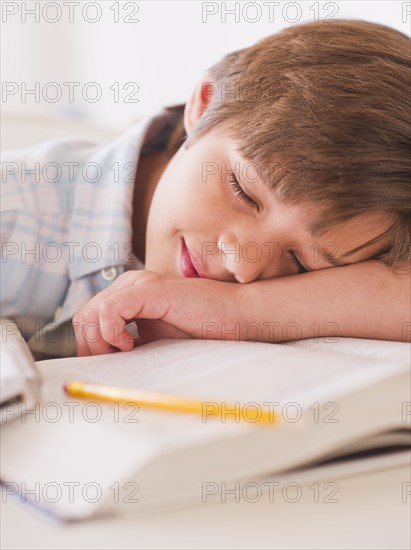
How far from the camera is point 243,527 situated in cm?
41

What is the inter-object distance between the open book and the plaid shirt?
0.33 metres

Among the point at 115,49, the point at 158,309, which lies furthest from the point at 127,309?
the point at 115,49

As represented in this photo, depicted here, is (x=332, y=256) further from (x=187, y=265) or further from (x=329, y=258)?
(x=187, y=265)

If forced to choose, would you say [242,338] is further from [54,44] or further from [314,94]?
[54,44]

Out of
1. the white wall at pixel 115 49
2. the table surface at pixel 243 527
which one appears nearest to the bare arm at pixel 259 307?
the table surface at pixel 243 527

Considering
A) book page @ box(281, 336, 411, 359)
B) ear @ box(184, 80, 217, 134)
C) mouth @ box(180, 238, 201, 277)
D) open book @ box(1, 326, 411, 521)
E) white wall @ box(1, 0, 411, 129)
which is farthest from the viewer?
white wall @ box(1, 0, 411, 129)

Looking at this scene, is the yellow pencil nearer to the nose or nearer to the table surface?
the table surface

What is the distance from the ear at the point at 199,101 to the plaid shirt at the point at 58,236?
0.28 ft

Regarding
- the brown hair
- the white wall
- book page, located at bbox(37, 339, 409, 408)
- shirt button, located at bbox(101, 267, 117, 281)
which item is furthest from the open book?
the white wall

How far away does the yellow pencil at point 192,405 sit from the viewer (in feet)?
1.33

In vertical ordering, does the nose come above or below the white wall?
below

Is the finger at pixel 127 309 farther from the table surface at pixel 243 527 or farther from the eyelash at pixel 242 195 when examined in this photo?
the table surface at pixel 243 527

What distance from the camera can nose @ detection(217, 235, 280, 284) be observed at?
2.38 feet

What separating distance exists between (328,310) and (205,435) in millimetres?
335
